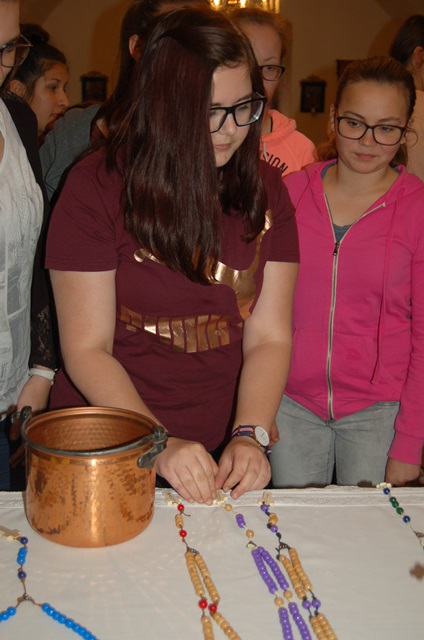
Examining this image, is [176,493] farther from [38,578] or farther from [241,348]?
[241,348]

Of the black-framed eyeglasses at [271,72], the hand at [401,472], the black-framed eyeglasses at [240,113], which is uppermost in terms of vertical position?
the black-framed eyeglasses at [271,72]

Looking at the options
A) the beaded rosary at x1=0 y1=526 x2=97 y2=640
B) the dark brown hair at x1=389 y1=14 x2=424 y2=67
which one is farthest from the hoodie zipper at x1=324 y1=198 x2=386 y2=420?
the dark brown hair at x1=389 y1=14 x2=424 y2=67

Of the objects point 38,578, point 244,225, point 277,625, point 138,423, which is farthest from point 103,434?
point 244,225

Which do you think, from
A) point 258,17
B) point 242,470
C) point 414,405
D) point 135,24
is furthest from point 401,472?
point 258,17

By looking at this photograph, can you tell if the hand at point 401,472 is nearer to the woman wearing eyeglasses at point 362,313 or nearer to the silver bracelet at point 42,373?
the woman wearing eyeglasses at point 362,313

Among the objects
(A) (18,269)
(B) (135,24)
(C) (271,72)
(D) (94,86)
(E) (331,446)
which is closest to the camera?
(A) (18,269)

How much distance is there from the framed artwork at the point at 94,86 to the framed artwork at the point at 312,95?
1.86 metres

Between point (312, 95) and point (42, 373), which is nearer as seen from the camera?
point (42, 373)

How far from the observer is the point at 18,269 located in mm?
1219

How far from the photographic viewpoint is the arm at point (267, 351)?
1.21m

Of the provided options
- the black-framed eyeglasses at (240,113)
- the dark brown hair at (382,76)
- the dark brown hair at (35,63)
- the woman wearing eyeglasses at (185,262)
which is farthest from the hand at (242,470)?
the dark brown hair at (35,63)

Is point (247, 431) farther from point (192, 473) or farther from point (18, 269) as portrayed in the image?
point (18, 269)

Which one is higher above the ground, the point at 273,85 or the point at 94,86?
the point at 273,85

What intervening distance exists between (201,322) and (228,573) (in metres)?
0.48
